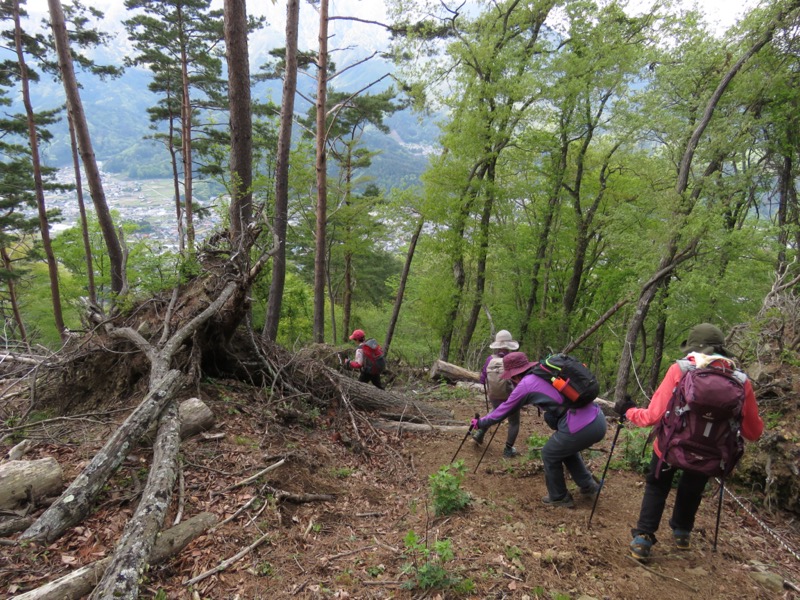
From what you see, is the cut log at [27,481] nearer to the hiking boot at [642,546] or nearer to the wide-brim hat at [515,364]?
the wide-brim hat at [515,364]

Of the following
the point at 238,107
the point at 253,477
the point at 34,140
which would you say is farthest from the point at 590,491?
the point at 34,140

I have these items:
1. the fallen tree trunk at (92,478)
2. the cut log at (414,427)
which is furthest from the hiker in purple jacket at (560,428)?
the fallen tree trunk at (92,478)

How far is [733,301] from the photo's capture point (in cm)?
1318

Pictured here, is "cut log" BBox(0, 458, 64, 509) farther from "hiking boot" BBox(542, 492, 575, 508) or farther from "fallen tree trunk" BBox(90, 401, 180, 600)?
"hiking boot" BBox(542, 492, 575, 508)

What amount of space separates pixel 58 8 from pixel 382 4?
30.2ft

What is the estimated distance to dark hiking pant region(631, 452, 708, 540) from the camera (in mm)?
3436

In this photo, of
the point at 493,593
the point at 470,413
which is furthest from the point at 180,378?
the point at 470,413

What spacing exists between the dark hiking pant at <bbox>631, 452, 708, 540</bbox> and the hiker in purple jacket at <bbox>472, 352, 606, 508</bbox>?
0.64 m

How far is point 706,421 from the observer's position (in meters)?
3.10

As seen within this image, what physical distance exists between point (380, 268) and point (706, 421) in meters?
23.6

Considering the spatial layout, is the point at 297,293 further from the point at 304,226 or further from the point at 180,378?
the point at 180,378

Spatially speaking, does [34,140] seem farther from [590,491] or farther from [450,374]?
[590,491]

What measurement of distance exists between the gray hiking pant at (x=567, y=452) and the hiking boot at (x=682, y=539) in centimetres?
94

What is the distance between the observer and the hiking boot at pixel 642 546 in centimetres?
339
